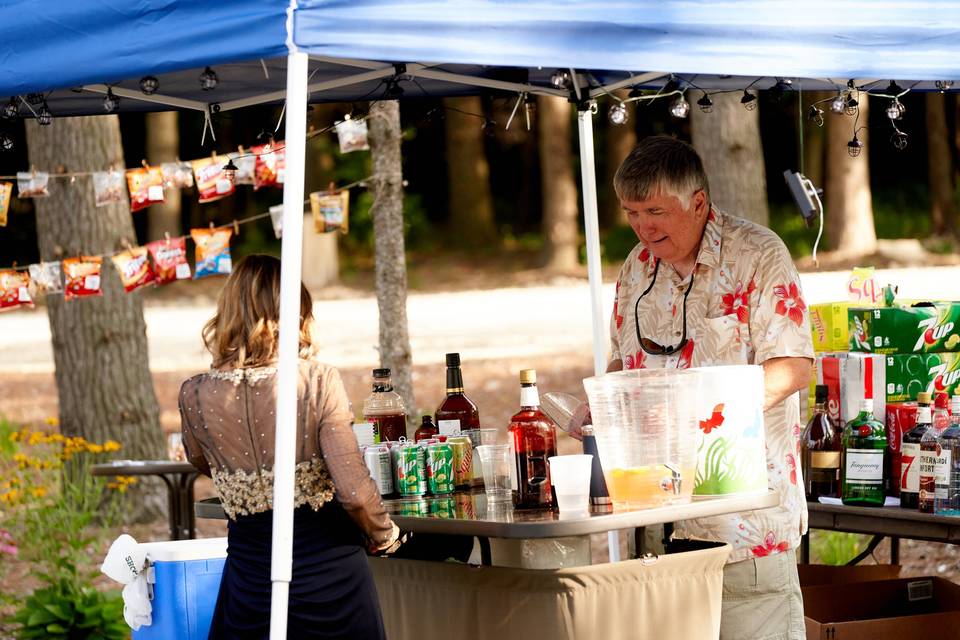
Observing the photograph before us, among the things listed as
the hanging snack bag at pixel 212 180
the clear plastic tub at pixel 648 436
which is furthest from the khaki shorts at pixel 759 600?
the hanging snack bag at pixel 212 180

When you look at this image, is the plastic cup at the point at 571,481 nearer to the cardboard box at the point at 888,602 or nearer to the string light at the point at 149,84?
the cardboard box at the point at 888,602

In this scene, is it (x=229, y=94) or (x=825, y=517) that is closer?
(x=825, y=517)

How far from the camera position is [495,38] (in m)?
2.57

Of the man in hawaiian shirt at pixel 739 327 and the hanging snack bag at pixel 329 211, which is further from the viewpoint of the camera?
the hanging snack bag at pixel 329 211

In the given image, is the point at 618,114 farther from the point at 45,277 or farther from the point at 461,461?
the point at 45,277

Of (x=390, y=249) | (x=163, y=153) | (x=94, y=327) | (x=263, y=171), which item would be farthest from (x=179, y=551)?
(x=163, y=153)

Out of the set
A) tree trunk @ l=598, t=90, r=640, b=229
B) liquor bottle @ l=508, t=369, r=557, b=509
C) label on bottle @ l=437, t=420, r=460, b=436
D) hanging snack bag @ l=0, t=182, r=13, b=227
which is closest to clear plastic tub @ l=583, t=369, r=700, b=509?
liquor bottle @ l=508, t=369, r=557, b=509

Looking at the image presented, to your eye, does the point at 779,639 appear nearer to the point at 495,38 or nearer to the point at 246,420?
the point at 246,420

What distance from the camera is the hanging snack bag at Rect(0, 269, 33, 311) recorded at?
5.79 m

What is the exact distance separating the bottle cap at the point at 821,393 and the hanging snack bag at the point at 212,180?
2680mm

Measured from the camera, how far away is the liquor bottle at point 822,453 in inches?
154

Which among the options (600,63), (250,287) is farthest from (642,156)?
(250,287)

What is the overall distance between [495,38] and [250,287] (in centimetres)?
80

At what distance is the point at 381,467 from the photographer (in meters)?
3.19
